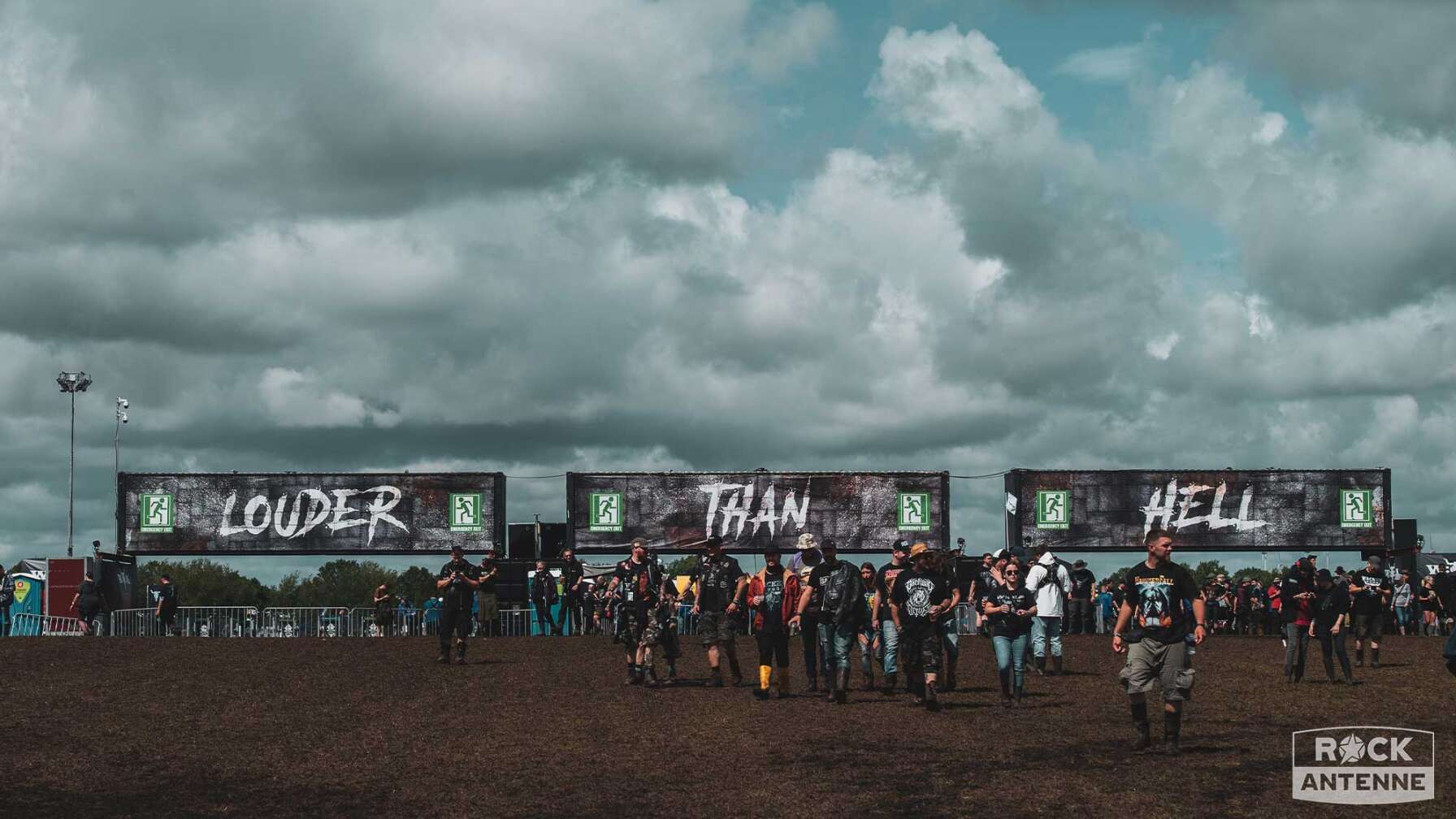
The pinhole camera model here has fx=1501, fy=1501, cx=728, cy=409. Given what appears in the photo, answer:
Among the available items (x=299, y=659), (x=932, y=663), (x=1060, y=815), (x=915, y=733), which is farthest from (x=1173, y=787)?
(x=299, y=659)

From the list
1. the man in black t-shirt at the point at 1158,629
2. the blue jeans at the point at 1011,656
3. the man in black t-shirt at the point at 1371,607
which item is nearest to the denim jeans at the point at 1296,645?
the man in black t-shirt at the point at 1371,607

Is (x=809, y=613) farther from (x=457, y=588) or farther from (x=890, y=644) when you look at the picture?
(x=457, y=588)

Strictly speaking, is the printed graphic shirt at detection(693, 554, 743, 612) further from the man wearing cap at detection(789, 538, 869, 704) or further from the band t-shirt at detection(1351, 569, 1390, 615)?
the band t-shirt at detection(1351, 569, 1390, 615)

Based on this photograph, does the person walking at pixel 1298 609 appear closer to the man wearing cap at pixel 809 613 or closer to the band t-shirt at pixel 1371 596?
the band t-shirt at pixel 1371 596

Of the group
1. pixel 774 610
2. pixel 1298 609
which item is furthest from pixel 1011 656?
pixel 1298 609

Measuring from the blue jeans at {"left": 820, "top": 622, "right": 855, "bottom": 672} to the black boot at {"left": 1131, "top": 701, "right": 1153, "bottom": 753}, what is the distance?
5.39 m

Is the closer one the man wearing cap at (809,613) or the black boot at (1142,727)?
the black boot at (1142,727)

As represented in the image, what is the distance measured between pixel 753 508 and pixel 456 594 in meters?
32.5

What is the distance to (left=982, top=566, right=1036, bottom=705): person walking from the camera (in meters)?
18.1

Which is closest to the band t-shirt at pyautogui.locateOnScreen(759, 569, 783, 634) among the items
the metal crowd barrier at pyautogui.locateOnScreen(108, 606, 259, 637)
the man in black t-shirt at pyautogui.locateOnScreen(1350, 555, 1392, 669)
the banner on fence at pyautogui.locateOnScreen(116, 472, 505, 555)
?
the man in black t-shirt at pyautogui.locateOnScreen(1350, 555, 1392, 669)

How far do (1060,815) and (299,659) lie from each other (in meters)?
20.4

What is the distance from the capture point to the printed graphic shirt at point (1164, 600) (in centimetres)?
1341

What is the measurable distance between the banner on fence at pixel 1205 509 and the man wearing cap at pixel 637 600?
3740 centimetres

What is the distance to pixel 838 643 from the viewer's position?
18.9 meters
